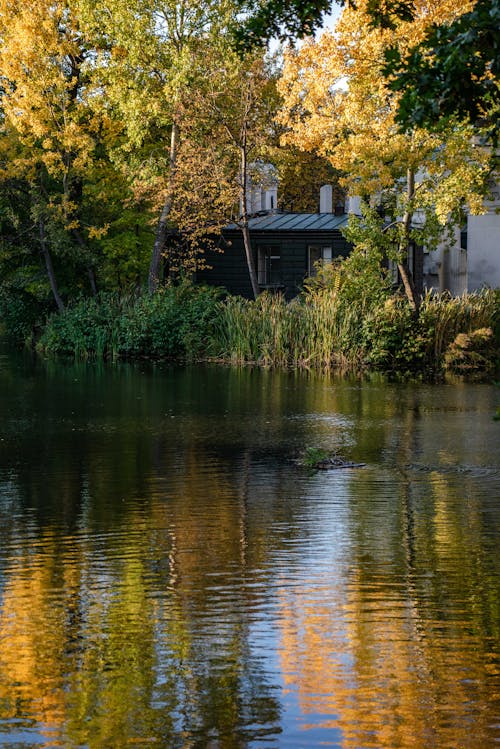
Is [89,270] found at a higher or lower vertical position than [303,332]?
higher

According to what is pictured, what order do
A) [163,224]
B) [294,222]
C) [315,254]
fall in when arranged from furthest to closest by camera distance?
[294,222]
[315,254]
[163,224]

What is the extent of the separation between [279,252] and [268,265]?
750mm

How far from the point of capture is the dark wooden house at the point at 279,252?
49.8m

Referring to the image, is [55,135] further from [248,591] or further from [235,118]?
[248,591]

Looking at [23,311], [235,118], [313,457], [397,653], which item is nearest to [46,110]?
[235,118]

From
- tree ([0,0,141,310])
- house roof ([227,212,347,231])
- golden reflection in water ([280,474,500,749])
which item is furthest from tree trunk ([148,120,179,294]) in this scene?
golden reflection in water ([280,474,500,749])

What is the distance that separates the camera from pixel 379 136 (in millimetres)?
32938

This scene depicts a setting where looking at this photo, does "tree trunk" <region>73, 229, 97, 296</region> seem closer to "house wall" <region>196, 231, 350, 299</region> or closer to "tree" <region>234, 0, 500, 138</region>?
"house wall" <region>196, 231, 350, 299</region>

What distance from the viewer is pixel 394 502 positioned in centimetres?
1339

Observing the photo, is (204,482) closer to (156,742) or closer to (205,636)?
(205,636)

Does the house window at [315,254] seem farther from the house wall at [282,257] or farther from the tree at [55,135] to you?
the tree at [55,135]

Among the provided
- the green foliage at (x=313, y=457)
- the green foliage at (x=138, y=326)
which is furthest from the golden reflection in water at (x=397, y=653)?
the green foliage at (x=138, y=326)

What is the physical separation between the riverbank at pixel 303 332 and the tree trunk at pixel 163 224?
2575mm


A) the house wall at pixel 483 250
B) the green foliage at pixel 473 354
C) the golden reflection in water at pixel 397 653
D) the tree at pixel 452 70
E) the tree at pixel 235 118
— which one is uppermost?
the tree at pixel 235 118
